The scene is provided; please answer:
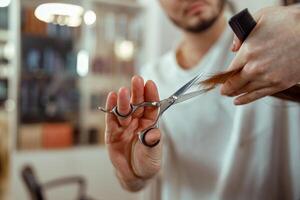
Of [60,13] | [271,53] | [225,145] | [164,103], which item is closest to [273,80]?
[271,53]

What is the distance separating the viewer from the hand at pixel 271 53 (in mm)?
332

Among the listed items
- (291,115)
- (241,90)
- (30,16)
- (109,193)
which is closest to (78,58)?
(30,16)

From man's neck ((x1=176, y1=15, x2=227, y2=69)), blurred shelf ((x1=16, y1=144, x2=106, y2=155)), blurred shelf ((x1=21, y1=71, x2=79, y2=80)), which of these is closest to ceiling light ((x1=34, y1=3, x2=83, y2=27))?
blurred shelf ((x1=21, y1=71, x2=79, y2=80))

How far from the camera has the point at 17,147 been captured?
1950mm

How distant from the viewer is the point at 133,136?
50 centimetres

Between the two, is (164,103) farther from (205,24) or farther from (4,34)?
(4,34)

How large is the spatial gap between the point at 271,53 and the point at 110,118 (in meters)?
0.23

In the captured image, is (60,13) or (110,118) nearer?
(110,118)

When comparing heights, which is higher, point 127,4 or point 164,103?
point 127,4

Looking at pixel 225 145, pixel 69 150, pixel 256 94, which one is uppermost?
pixel 256 94

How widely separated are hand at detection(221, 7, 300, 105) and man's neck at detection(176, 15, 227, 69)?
406 millimetres

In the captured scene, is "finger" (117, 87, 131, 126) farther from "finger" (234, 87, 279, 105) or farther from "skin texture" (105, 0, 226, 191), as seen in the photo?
"finger" (234, 87, 279, 105)

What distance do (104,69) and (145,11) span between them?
1.58ft

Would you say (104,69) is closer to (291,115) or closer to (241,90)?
(291,115)
